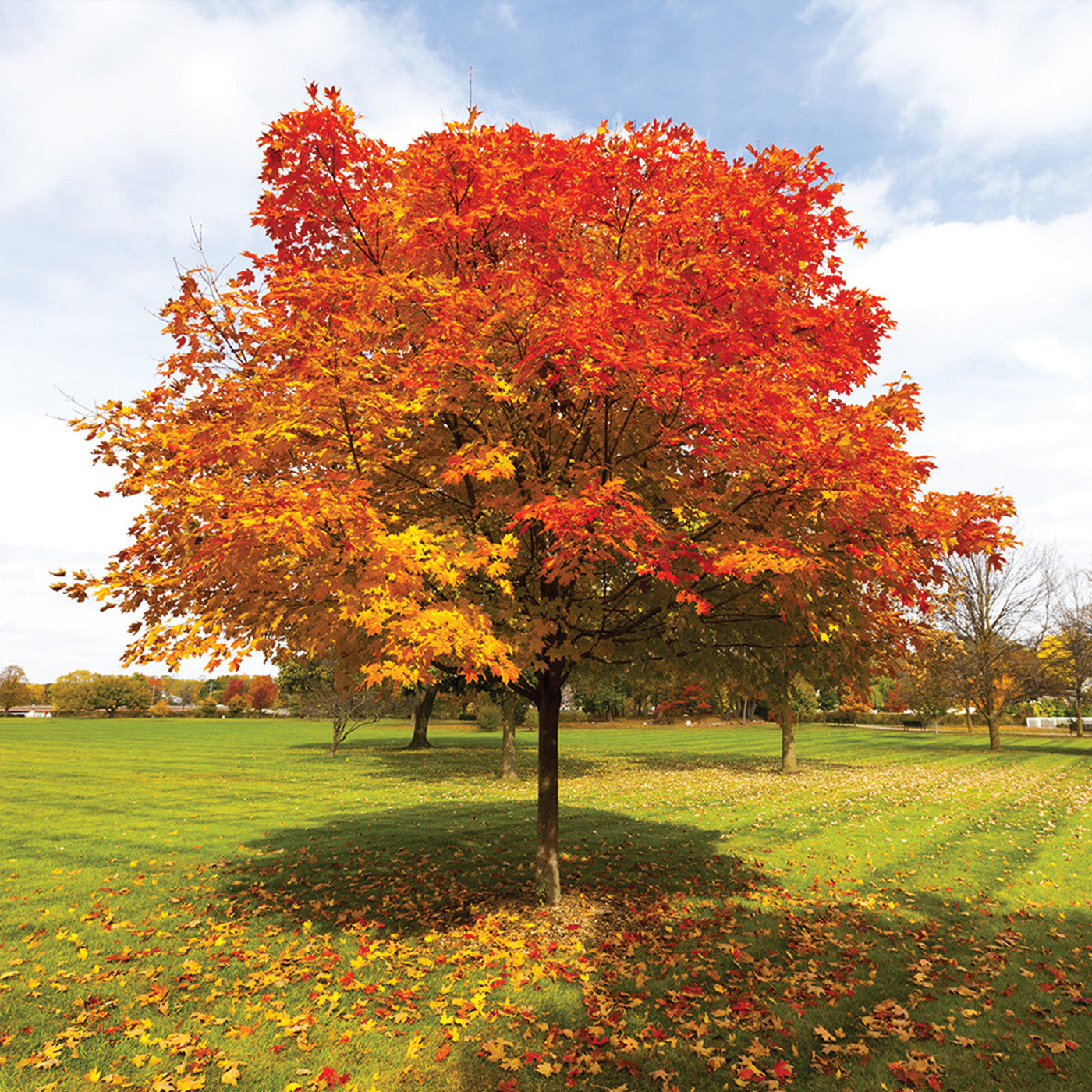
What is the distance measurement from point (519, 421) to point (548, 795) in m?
5.37

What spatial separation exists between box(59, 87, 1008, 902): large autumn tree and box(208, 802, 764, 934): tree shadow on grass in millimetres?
4007

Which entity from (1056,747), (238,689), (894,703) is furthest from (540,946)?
(238,689)

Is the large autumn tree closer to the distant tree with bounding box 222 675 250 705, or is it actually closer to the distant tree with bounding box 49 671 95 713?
the distant tree with bounding box 49 671 95 713

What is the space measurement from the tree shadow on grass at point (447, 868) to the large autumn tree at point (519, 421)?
401 cm

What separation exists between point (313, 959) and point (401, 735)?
1833 inches

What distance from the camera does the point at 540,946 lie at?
8.44 m

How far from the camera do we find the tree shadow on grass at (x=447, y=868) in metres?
9.99

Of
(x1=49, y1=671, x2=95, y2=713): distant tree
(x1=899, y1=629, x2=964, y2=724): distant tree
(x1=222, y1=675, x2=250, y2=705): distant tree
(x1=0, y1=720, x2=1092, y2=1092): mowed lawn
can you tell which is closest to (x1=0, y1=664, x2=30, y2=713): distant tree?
(x1=49, y1=671, x2=95, y2=713): distant tree

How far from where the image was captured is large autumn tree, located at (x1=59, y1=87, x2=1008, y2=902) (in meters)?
6.59

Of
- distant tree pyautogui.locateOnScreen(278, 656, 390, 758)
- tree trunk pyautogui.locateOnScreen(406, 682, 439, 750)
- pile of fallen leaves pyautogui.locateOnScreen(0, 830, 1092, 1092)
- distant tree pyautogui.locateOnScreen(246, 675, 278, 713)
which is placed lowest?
distant tree pyautogui.locateOnScreen(246, 675, 278, 713)

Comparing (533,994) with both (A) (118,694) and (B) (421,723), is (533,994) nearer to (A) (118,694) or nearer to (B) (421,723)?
(B) (421,723)

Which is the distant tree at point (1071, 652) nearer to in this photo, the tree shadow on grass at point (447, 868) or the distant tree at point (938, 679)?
the distant tree at point (938, 679)

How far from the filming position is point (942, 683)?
44.9 meters

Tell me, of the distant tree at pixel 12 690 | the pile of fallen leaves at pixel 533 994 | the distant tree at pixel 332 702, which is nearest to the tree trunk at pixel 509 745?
the distant tree at pixel 332 702
